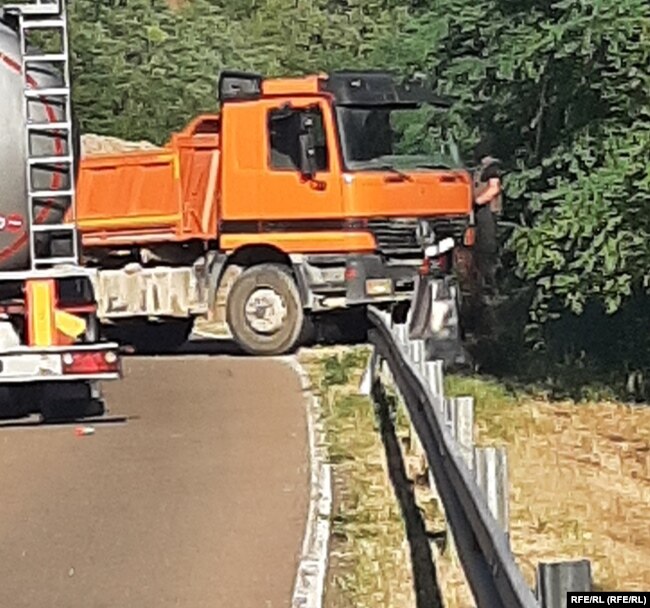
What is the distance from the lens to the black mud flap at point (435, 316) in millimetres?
18891

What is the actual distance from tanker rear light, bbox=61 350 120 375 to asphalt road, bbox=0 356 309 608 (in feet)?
1.72

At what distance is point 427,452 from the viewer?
10.2 metres

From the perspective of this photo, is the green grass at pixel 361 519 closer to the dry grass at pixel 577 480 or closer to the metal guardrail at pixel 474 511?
the metal guardrail at pixel 474 511

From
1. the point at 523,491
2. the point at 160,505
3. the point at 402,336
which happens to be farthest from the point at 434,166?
the point at 160,505

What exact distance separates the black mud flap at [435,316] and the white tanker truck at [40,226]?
3950 mm

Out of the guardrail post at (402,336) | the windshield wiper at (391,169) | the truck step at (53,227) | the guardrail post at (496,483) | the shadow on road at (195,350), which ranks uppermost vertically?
the guardrail post at (496,483)

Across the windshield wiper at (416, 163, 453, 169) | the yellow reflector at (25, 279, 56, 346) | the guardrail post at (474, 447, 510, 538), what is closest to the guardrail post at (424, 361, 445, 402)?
the guardrail post at (474, 447, 510, 538)

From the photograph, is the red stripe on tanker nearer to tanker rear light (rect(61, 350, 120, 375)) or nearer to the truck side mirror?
tanker rear light (rect(61, 350, 120, 375))

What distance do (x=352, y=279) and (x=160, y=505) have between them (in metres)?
11.1

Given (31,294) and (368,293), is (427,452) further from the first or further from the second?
(368,293)

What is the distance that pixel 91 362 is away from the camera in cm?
1539

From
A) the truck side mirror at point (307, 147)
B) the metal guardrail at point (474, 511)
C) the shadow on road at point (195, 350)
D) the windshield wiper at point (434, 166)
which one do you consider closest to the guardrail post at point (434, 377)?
the metal guardrail at point (474, 511)

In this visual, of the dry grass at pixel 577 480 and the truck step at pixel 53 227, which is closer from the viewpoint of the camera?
the dry grass at pixel 577 480

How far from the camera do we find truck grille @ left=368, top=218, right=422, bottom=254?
23.2 m
